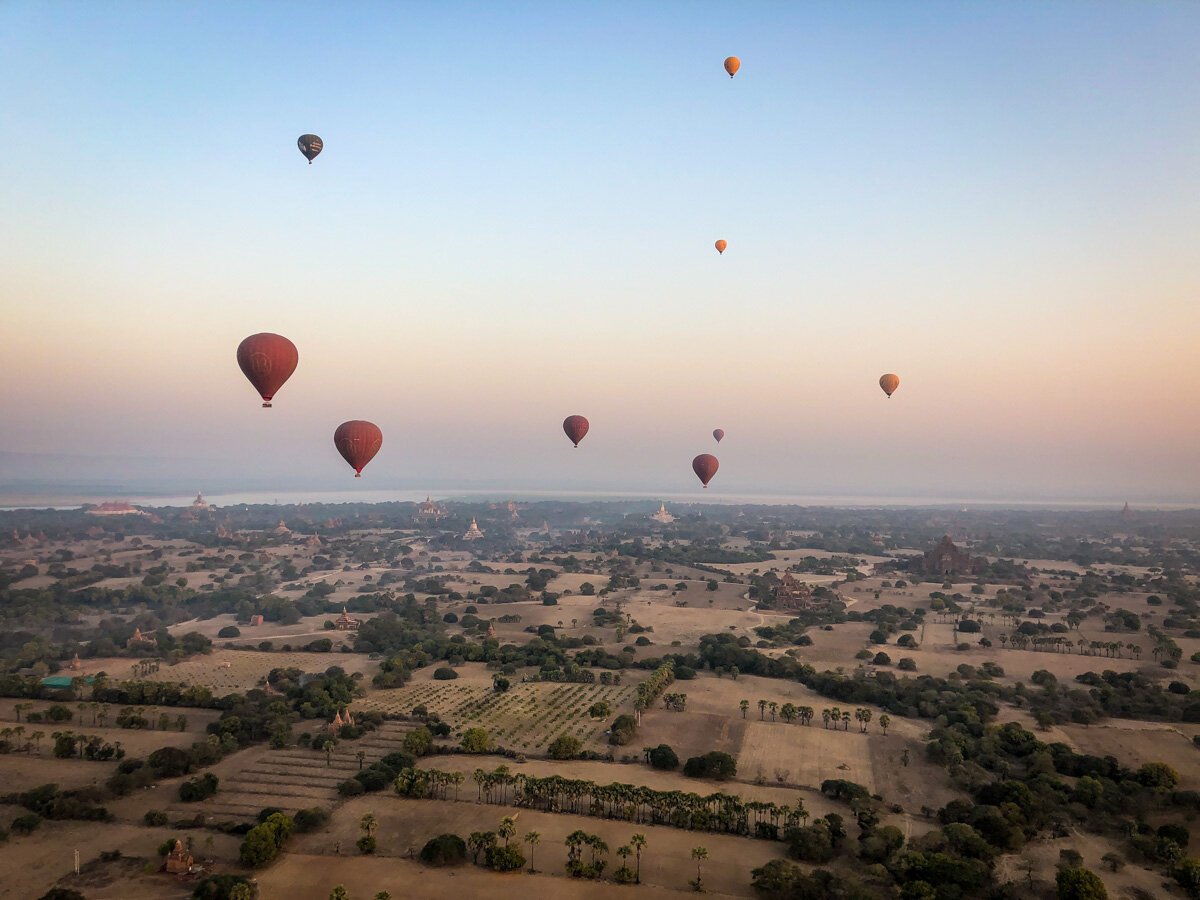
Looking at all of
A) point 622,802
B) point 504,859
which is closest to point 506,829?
point 504,859

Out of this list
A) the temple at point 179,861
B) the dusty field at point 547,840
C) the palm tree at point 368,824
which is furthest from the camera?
the palm tree at point 368,824

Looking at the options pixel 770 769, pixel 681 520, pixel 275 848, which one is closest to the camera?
pixel 275 848

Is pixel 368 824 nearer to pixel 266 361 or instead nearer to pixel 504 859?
pixel 504 859

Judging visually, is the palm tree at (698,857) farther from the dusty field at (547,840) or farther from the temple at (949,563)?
the temple at (949,563)

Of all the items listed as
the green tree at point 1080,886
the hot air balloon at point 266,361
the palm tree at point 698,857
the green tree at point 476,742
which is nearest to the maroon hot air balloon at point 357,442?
the hot air balloon at point 266,361

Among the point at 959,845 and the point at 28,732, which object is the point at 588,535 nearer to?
the point at 28,732

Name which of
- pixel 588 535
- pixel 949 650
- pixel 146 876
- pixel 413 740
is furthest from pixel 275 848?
pixel 588 535

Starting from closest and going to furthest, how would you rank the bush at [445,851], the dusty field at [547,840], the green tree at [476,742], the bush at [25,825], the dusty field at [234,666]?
the dusty field at [547,840] < the bush at [445,851] < the bush at [25,825] < the green tree at [476,742] < the dusty field at [234,666]
